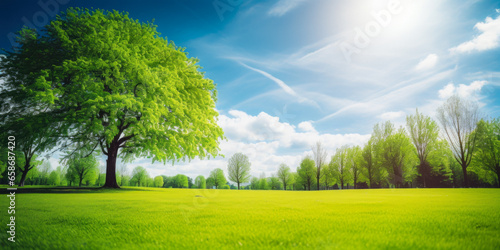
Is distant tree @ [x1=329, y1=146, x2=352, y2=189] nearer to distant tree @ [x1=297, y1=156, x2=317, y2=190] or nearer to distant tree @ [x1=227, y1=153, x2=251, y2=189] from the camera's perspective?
distant tree @ [x1=297, y1=156, x2=317, y2=190]

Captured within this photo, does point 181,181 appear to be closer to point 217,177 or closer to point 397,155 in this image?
point 217,177

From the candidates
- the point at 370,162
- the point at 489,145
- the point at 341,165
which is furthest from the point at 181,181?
the point at 489,145

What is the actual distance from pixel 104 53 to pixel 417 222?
20.2 meters

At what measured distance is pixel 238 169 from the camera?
233 feet

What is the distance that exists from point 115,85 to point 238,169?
57.3m

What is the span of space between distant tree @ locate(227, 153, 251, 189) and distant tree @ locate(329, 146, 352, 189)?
89.8 feet

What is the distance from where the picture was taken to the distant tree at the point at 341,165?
57.4 meters

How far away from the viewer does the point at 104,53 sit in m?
15.9

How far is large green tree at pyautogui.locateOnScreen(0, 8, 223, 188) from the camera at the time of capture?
14.8 meters

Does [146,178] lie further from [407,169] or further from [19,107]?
[407,169]

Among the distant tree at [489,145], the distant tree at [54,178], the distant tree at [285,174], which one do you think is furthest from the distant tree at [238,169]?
the distant tree at [54,178]

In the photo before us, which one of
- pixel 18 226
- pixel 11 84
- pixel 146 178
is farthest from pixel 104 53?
pixel 146 178

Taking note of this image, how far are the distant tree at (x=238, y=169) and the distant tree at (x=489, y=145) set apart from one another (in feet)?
178

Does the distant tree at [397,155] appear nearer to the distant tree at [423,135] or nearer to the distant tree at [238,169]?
the distant tree at [423,135]
